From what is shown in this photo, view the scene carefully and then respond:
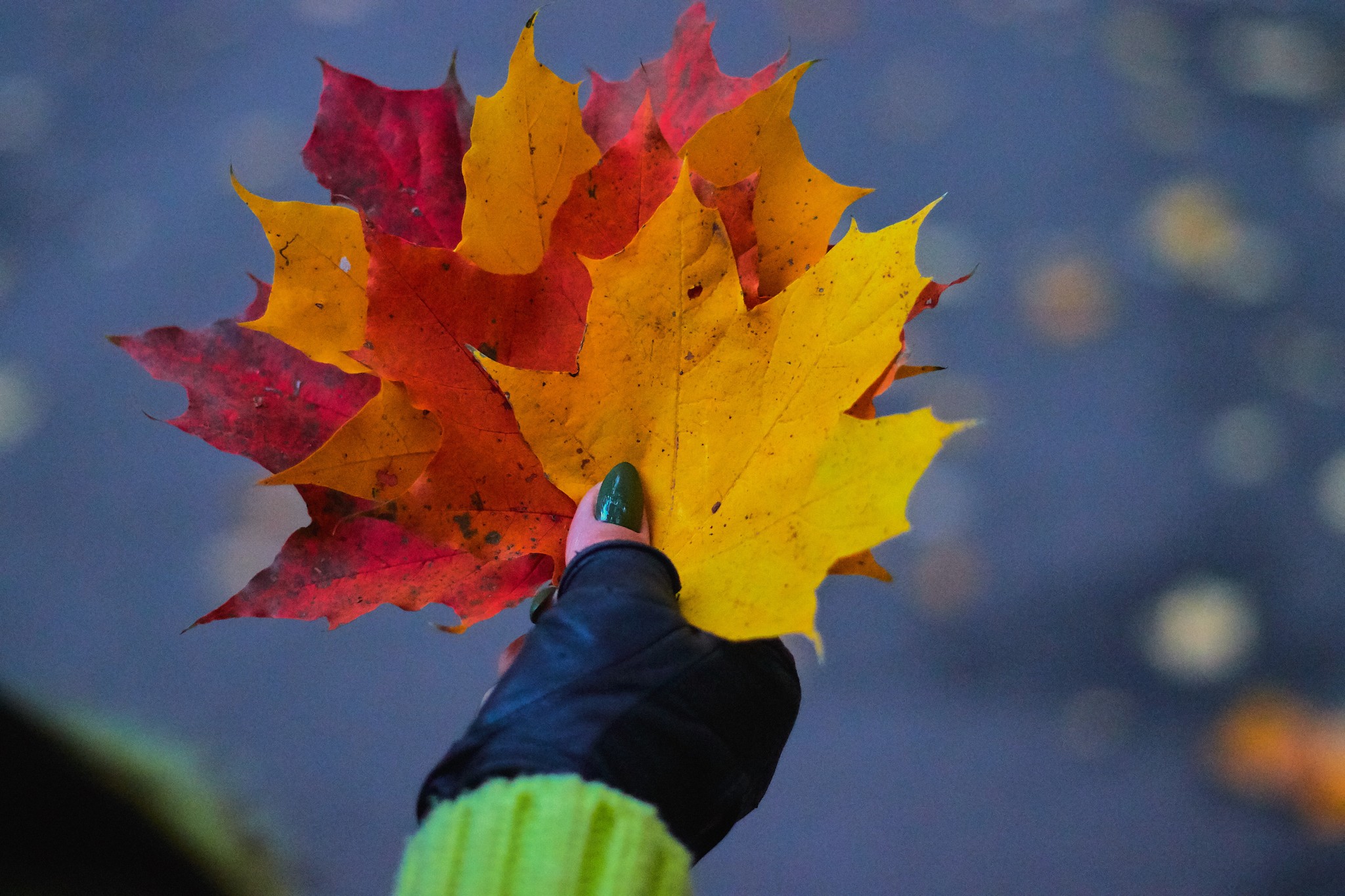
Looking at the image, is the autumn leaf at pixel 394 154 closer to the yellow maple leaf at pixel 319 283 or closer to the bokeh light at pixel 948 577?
the yellow maple leaf at pixel 319 283

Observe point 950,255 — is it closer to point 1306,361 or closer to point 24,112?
point 1306,361

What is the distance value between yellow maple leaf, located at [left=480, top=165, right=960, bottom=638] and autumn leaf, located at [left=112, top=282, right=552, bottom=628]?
80 millimetres

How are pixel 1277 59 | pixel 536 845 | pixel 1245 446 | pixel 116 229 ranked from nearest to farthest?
pixel 536 845, pixel 1245 446, pixel 116 229, pixel 1277 59

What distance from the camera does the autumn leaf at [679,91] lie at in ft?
1.66

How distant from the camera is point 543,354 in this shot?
0.44 metres

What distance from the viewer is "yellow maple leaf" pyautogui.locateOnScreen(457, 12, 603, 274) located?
42 cm

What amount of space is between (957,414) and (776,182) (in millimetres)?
739

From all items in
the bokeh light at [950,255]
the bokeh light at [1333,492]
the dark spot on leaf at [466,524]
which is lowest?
the bokeh light at [1333,492]

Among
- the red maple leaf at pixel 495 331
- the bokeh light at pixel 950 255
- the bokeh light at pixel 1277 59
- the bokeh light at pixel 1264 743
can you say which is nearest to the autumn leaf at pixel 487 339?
the red maple leaf at pixel 495 331

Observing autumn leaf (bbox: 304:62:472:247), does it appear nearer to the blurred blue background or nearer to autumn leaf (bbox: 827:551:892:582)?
autumn leaf (bbox: 827:551:892:582)

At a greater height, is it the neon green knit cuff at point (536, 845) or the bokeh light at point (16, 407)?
the bokeh light at point (16, 407)

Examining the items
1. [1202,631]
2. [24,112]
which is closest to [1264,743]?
[1202,631]

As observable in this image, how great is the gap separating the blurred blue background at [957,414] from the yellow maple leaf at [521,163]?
64 cm

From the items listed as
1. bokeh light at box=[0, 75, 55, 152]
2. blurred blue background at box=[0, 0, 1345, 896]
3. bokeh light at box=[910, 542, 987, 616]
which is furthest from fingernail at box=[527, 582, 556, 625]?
bokeh light at box=[0, 75, 55, 152]
